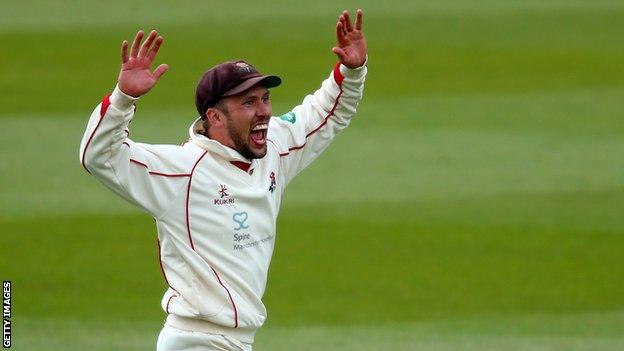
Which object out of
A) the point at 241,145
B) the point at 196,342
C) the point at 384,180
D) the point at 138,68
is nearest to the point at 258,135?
the point at 241,145

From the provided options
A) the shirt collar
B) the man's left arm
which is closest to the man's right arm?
the shirt collar

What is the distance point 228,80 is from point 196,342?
1.06 m

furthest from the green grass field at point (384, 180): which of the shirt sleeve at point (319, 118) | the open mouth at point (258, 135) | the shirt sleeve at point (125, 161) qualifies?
the shirt sleeve at point (125, 161)

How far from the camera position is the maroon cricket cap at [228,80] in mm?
5098

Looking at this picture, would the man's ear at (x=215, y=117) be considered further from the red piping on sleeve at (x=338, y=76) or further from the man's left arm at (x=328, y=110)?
the red piping on sleeve at (x=338, y=76)

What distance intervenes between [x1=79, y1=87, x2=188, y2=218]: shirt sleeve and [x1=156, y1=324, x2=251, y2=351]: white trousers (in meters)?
0.50

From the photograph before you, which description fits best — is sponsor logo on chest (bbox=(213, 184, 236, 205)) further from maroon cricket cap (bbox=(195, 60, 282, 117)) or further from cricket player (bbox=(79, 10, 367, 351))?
maroon cricket cap (bbox=(195, 60, 282, 117))

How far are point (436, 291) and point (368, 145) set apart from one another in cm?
316

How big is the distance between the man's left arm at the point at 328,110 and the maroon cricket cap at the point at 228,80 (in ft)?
1.25

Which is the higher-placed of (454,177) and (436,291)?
(454,177)

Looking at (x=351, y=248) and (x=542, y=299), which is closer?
(x=542, y=299)

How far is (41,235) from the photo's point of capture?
33.2ft

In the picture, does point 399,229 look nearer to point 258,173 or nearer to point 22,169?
point 22,169

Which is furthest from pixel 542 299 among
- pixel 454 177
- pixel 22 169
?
pixel 22 169
